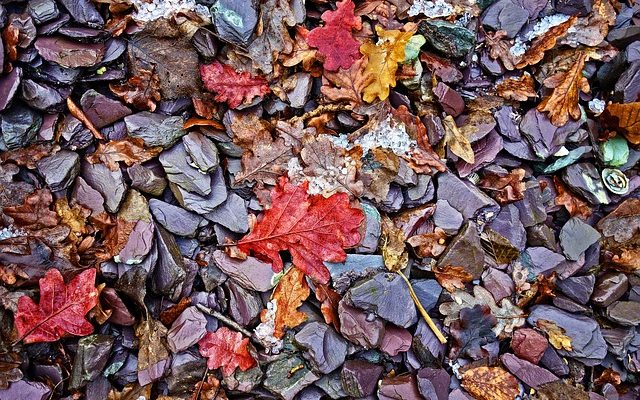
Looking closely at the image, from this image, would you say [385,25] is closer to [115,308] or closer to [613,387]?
[115,308]

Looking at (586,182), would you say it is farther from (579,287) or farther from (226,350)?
A: (226,350)

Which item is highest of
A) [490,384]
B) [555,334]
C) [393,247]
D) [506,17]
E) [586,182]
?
[506,17]

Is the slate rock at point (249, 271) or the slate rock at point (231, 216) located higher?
the slate rock at point (231, 216)

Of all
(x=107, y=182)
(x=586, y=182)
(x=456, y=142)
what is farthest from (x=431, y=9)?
(x=107, y=182)

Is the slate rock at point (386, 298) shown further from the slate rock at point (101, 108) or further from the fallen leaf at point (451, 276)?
the slate rock at point (101, 108)

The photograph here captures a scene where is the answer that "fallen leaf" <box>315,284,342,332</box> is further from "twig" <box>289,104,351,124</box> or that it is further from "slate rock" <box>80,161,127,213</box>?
"slate rock" <box>80,161,127,213</box>

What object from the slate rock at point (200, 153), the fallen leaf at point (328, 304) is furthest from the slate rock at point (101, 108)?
the fallen leaf at point (328, 304)
